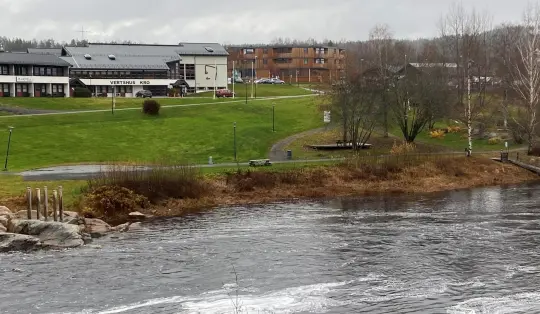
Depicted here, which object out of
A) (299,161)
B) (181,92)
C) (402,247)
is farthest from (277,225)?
(181,92)

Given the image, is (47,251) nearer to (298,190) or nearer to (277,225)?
(277,225)

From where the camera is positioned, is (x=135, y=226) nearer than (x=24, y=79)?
Yes

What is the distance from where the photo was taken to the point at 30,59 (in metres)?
117

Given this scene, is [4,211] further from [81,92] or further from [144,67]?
[144,67]

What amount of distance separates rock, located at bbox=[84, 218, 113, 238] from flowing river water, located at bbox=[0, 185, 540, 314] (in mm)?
2137

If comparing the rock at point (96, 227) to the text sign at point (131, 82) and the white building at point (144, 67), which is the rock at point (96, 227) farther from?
the text sign at point (131, 82)

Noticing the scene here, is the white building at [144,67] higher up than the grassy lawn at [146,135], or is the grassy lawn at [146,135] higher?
the white building at [144,67]

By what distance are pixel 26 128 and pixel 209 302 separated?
57.5 metres

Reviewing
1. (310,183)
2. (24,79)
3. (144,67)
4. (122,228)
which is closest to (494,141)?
(310,183)

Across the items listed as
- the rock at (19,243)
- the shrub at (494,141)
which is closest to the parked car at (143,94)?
the shrub at (494,141)

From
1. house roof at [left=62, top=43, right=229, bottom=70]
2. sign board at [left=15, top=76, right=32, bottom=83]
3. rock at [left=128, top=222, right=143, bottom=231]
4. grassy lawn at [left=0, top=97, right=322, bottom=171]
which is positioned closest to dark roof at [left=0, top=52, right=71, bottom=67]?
sign board at [left=15, top=76, right=32, bottom=83]

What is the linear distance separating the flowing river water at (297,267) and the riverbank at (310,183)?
529 cm

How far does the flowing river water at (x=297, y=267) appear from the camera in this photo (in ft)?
90.6

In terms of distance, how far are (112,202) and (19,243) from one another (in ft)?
40.3
